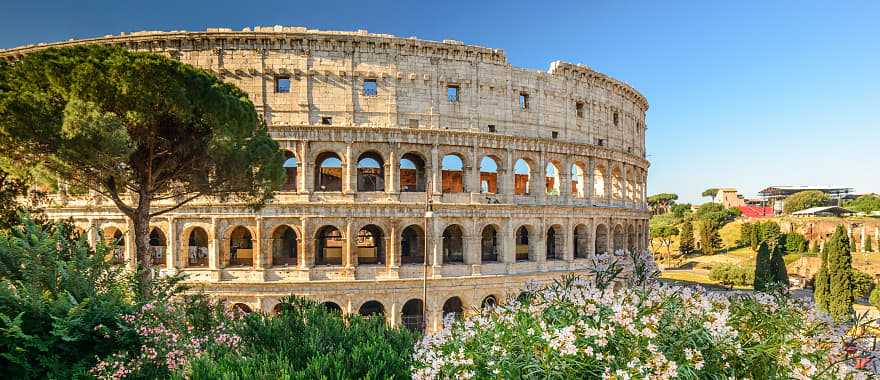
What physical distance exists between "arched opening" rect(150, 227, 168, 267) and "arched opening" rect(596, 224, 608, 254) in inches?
925

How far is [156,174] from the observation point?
1316 cm

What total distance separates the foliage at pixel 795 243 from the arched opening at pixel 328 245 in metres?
56.5

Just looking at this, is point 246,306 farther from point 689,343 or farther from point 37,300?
point 689,343

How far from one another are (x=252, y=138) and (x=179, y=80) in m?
2.86

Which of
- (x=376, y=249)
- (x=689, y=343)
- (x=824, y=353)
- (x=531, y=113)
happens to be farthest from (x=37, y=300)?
(x=531, y=113)

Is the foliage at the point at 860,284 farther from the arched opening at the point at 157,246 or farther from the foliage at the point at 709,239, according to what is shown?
the arched opening at the point at 157,246

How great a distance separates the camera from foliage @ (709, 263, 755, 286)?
3484 cm

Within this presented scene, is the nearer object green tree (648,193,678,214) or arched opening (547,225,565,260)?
arched opening (547,225,565,260)

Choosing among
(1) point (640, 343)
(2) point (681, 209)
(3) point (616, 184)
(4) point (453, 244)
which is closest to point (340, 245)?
(4) point (453, 244)

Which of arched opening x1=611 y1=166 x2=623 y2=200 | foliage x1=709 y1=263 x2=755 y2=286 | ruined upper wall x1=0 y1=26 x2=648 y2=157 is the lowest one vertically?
foliage x1=709 y1=263 x2=755 y2=286

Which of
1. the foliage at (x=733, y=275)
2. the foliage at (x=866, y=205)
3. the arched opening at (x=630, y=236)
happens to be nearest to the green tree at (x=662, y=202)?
the foliage at (x=866, y=205)

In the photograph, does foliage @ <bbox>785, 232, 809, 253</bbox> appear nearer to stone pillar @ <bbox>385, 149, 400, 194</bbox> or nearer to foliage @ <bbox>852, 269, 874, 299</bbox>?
foliage @ <bbox>852, 269, 874, 299</bbox>

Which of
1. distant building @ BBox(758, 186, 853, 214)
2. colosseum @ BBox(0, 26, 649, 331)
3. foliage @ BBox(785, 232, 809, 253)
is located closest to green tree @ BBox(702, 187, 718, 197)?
distant building @ BBox(758, 186, 853, 214)

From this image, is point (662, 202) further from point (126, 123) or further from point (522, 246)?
point (126, 123)
